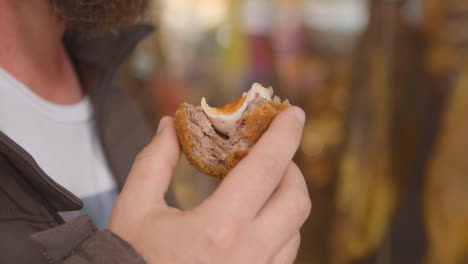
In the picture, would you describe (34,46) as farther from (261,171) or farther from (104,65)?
(261,171)

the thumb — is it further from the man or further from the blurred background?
the blurred background

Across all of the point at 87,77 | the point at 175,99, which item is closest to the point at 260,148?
the point at 87,77

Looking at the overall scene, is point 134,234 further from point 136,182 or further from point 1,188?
point 1,188

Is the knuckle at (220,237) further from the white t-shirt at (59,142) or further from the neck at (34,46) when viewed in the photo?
the neck at (34,46)

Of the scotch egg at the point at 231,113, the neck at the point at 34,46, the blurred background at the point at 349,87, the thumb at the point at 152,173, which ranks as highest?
the neck at the point at 34,46

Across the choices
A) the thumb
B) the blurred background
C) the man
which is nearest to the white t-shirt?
the man

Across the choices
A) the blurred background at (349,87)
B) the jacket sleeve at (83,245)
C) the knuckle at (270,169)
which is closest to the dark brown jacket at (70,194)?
the jacket sleeve at (83,245)

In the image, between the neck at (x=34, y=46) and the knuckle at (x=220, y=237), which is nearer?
Result: the knuckle at (x=220, y=237)
